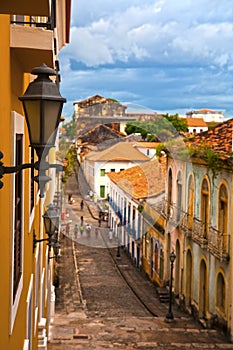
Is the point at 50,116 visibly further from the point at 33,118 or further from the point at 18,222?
the point at 18,222

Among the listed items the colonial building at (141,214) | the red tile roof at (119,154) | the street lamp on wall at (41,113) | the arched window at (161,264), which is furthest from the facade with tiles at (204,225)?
the street lamp on wall at (41,113)

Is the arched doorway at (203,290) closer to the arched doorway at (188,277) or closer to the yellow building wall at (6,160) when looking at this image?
the arched doorway at (188,277)

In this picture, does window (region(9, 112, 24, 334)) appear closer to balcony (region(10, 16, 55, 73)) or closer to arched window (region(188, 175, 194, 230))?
balcony (region(10, 16, 55, 73))

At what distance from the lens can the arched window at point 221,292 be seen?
15.6 metres

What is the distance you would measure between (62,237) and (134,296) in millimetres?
13518

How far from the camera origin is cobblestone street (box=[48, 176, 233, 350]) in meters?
12.7

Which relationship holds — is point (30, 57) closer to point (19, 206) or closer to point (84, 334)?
point (19, 206)

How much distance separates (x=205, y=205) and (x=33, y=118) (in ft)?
49.5

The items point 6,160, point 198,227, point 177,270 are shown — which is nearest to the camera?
point 6,160

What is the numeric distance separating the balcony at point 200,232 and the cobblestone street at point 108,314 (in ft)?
7.61

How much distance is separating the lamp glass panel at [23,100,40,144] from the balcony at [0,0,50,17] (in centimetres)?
69

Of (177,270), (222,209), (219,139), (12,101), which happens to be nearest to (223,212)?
(222,209)

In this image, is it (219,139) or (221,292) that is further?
(219,139)

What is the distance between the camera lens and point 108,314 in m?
17.5
